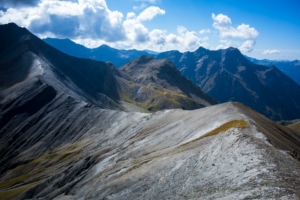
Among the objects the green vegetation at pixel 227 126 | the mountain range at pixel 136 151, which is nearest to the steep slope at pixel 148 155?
the mountain range at pixel 136 151

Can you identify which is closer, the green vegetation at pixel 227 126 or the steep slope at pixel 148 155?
the steep slope at pixel 148 155

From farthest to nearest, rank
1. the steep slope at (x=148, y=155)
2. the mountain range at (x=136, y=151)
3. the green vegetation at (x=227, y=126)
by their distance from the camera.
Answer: the green vegetation at (x=227, y=126) → the mountain range at (x=136, y=151) → the steep slope at (x=148, y=155)

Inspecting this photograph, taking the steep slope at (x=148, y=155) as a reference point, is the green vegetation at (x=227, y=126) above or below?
above

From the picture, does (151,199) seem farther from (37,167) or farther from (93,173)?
(37,167)

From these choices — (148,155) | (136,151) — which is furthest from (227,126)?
(136,151)

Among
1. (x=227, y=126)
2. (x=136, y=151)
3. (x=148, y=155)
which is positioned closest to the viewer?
(x=227, y=126)

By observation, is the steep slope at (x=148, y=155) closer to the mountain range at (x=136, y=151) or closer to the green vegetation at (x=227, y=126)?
the mountain range at (x=136, y=151)

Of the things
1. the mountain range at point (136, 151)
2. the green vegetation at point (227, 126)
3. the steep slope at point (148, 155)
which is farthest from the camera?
the green vegetation at point (227, 126)

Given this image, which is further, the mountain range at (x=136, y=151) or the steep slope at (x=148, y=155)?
the mountain range at (x=136, y=151)

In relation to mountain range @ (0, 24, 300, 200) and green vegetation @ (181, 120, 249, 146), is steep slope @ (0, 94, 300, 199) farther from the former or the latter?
green vegetation @ (181, 120, 249, 146)

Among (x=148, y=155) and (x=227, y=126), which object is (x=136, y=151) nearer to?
(x=148, y=155)

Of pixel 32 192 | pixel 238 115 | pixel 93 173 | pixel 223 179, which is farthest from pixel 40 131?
pixel 223 179
